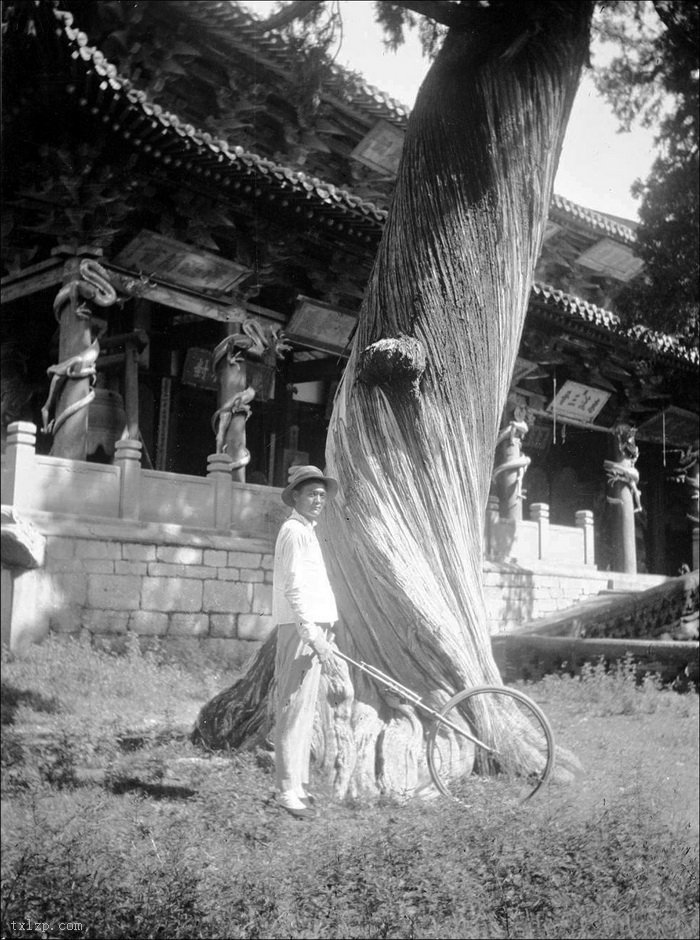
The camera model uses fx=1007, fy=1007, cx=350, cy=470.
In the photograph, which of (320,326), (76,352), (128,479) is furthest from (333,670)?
(76,352)

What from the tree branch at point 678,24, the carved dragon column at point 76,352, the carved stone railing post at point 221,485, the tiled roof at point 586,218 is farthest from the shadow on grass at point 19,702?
the tiled roof at point 586,218

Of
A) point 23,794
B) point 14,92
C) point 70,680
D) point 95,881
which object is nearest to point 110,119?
point 14,92

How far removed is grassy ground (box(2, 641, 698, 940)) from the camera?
3205 millimetres

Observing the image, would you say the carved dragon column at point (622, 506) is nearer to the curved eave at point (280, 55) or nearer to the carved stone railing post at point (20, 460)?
the curved eave at point (280, 55)

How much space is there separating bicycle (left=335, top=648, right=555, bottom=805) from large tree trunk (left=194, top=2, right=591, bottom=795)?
0.06 meters

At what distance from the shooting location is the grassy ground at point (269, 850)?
3.21 meters

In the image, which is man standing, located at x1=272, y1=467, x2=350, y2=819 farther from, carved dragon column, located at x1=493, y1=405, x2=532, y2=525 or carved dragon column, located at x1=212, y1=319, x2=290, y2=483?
carved dragon column, located at x1=493, y1=405, x2=532, y2=525

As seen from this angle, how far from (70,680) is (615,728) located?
289 cm

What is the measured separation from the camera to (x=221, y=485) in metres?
4.56

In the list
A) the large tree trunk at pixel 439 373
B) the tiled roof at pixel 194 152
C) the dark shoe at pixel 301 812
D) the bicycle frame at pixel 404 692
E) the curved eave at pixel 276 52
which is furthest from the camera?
the tiled roof at pixel 194 152

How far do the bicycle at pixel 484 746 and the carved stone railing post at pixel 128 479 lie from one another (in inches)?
129

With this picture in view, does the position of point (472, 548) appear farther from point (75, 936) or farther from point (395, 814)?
point (75, 936)

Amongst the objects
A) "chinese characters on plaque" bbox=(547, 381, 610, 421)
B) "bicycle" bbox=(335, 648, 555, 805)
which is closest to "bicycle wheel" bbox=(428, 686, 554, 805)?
"bicycle" bbox=(335, 648, 555, 805)

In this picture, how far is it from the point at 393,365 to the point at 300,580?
90 cm
